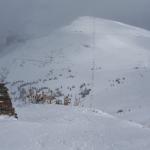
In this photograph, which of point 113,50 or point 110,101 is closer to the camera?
point 110,101

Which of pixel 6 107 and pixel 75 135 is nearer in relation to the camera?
pixel 75 135

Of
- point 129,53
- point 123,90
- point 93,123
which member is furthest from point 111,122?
point 129,53

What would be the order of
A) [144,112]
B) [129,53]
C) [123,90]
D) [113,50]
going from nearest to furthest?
[144,112], [123,90], [129,53], [113,50]

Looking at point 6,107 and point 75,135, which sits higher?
point 6,107

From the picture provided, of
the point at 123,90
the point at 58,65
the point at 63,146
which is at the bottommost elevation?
the point at 63,146

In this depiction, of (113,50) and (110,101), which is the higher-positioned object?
(113,50)

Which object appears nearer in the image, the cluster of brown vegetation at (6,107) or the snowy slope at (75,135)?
the snowy slope at (75,135)

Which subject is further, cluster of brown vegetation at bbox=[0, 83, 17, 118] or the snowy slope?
cluster of brown vegetation at bbox=[0, 83, 17, 118]

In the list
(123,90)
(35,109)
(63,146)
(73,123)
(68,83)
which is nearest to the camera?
(63,146)

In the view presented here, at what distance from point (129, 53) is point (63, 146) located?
16997 centimetres

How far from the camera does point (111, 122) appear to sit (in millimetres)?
18516

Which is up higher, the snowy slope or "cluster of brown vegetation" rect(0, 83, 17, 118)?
"cluster of brown vegetation" rect(0, 83, 17, 118)

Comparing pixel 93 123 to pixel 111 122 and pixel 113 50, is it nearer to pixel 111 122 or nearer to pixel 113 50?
pixel 111 122

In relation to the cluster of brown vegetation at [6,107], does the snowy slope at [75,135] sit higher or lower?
lower
